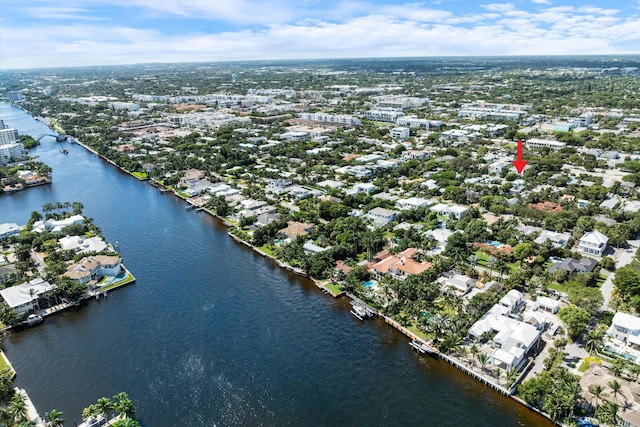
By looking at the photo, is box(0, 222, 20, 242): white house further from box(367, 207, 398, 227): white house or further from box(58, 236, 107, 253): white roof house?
box(367, 207, 398, 227): white house

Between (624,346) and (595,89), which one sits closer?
(624,346)

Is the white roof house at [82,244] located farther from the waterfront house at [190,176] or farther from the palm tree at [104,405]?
the palm tree at [104,405]

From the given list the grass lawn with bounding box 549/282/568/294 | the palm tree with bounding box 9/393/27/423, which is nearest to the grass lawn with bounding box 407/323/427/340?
the grass lawn with bounding box 549/282/568/294

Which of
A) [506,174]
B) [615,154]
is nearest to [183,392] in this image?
[506,174]

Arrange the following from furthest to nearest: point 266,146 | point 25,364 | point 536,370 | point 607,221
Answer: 1. point 266,146
2. point 607,221
3. point 25,364
4. point 536,370

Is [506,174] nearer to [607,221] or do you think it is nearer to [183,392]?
[607,221]
